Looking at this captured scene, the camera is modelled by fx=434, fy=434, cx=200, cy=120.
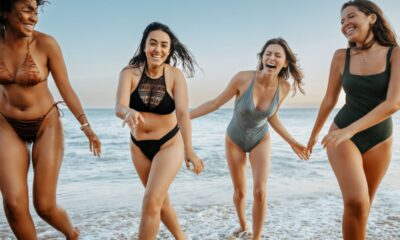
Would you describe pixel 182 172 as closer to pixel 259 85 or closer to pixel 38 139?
pixel 259 85

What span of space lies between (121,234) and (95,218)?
3.23 feet

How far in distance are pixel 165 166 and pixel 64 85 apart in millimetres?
1229

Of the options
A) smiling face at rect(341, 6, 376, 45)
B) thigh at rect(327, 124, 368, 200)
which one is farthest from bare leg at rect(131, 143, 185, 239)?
smiling face at rect(341, 6, 376, 45)

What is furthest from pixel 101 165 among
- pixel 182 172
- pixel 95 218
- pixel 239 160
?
pixel 239 160

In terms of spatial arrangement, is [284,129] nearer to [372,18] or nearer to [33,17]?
[372,18]

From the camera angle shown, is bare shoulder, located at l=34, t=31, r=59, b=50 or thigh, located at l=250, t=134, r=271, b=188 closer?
bare shoulder, located at l=34, t=31, r=59, b=50

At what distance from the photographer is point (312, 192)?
901 centimetres

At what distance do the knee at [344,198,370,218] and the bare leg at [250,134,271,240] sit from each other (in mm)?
1577

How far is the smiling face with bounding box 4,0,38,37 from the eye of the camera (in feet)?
12.2

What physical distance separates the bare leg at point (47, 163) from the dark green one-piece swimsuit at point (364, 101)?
2615 millimetres

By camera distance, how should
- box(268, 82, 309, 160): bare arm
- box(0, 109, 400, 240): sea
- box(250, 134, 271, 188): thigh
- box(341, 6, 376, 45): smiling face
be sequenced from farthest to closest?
box(0, 109, 400, 240): sea → box(268, 82, 309, 160): bare arm → box(250, 134, 271, 188): thigh → box(341, 6, 376, 45): smiling face

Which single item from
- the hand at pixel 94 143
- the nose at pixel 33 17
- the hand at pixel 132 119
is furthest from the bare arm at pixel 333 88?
the nose at pixel 33 17

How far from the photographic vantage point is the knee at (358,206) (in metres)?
3.61

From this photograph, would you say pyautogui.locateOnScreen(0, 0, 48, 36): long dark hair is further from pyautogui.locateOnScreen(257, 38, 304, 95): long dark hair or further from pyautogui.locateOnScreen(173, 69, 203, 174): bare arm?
pyautogui.locateOnScreen(257, 38, 304, 95): long dark hair
